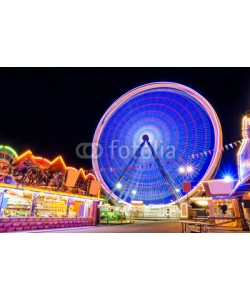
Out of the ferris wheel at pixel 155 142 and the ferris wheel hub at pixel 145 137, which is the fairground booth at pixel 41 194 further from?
the ferris wheel hub at pixel 145 137

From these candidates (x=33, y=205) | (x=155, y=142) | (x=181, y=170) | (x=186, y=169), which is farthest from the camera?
(x=155, y=142)

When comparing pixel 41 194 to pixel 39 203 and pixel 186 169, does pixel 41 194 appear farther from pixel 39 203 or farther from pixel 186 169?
pixel 186 169

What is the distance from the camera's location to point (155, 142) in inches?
754

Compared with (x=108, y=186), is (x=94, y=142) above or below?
above

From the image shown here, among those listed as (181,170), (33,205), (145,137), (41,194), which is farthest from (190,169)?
(33,205)

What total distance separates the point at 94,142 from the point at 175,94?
739cm

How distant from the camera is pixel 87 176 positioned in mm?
15484

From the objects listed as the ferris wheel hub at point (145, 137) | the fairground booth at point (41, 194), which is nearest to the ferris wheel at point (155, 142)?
the ferris wheel hub at point (145, 137)

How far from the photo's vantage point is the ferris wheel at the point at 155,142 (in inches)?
630

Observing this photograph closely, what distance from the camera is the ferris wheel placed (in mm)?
16009

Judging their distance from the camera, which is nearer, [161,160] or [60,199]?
[60,199]
